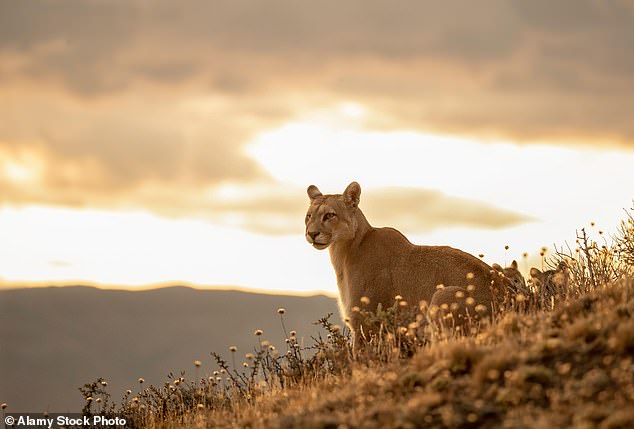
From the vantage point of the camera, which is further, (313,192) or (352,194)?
(313,192)

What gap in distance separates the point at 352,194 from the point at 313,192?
3.21 feet

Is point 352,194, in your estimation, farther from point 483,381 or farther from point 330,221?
point 483,381

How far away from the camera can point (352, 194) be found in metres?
15.2

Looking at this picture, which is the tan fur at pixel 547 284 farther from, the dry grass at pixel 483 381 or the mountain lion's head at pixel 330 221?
the mountain lion's head at pixel 330 221

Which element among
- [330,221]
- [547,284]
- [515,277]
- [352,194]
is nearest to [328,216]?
[330,221]

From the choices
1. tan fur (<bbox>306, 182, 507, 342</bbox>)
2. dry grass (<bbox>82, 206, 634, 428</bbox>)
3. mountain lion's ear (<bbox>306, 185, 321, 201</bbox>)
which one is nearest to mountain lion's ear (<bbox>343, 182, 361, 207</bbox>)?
Result: tan fur (<bbox>306, 182, 507, 342</bbox>)

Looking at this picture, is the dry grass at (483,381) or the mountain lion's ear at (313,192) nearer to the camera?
the dry grass at (483,381)

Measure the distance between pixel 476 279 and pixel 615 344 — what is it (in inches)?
161

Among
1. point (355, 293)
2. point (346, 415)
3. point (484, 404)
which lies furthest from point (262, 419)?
point (355, 293)

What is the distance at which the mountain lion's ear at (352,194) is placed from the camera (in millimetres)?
15070

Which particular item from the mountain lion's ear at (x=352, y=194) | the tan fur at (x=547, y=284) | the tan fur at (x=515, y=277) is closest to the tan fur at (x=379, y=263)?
the mountain lion's ear at (x=352, y=194)

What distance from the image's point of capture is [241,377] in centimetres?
1362

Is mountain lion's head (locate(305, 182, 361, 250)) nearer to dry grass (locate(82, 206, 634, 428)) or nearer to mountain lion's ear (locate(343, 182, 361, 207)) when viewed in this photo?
mountain lion's ear (locate(343, 182, 361, 207))

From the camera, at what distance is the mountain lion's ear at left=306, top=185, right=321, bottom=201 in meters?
15.8
